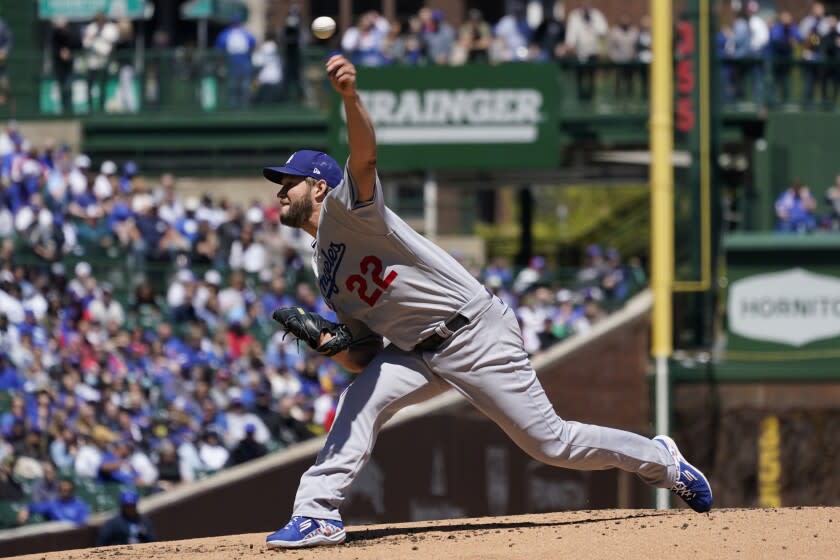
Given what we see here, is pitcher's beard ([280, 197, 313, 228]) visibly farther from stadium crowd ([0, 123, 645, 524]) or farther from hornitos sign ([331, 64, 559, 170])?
hornitos sign ([331, 64, 559, 170])

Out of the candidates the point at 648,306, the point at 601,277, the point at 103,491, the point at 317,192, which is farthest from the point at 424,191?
the point at 317,192

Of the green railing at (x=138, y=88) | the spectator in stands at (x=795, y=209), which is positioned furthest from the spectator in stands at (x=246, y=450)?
the green railing at (x=138, y=88)

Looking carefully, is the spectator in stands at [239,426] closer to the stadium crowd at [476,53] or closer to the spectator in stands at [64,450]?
the spectator in stands at [64,450]

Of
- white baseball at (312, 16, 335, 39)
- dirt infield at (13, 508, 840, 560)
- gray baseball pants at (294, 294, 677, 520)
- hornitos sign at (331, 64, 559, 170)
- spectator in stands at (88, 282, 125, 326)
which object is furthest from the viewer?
hornitos sign at (331, 64, 559, 170)

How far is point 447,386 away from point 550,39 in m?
14.1

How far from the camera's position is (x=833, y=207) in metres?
17.2

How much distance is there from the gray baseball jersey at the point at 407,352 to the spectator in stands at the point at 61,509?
23.2ft

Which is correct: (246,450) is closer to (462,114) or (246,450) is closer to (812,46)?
(462,114)

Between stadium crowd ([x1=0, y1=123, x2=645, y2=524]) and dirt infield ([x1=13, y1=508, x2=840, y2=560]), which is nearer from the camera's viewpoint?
dirt infield ([x1=13, y1=508, x2=840, y2=560])

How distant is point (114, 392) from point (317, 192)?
8.77 m

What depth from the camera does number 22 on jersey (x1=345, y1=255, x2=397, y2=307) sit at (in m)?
6.36

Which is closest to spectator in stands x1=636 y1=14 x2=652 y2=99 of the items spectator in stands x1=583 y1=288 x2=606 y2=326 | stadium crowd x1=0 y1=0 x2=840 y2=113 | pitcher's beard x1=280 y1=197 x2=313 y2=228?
stadium crowd x1=0 y1=0 x2=840 y2=113

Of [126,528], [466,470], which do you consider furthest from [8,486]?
[466,470]

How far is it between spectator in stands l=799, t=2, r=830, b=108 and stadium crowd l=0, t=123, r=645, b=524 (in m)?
3.26
